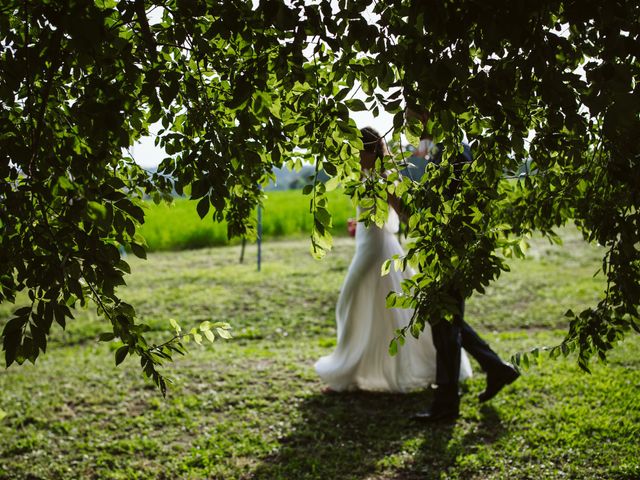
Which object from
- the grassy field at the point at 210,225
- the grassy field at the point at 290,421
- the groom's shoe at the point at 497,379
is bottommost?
the grassy field at the point at 290,421

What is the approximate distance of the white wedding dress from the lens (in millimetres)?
5504

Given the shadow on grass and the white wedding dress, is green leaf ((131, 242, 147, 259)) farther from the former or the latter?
the white wedding dress

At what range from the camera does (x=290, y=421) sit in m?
5.03

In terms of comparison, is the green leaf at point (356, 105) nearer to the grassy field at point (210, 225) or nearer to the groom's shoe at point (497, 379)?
the groom's shoe at point (497, 379)

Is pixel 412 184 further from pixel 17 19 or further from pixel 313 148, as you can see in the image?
pixel 17 19

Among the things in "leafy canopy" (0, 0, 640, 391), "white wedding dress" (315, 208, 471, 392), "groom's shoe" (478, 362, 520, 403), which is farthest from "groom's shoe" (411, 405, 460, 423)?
"leafy canopy" (0, 0, 640, 391)

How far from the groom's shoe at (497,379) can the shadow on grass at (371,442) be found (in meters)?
0.12

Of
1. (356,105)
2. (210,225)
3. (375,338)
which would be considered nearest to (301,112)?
(356,105)

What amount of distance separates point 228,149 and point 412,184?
0.80 meters

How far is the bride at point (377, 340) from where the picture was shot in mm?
5504

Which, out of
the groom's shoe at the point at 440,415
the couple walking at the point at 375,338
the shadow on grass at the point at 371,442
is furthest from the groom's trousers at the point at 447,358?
the couple walking at the point at 375,338

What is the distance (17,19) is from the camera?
213 cm

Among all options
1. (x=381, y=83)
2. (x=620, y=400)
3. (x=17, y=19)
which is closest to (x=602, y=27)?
(x=381, y=83)

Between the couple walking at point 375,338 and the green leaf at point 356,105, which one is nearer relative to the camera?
the green leaf at point 356,105
